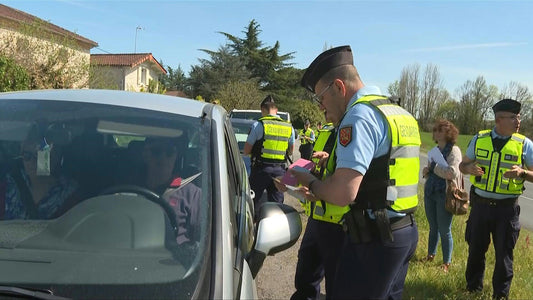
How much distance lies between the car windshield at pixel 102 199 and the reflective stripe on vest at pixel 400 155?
0.89 m

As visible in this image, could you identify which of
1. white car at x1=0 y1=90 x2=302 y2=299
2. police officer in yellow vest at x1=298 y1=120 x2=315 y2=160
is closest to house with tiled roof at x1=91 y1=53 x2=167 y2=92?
police officer in yellow vest at x1=298 y1=120 x2=315 y2=160

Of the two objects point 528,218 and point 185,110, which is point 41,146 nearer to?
point 185,110

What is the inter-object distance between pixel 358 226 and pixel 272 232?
46cm

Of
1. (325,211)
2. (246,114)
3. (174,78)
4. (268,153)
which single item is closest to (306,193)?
(325,211)

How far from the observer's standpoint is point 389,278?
2.19m

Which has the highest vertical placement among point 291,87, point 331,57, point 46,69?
point 291,87

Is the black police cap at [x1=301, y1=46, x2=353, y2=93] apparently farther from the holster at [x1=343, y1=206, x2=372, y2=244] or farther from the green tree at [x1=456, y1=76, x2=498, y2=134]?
the green tree at [x1=456, y1=76, x2=498, y2=134]

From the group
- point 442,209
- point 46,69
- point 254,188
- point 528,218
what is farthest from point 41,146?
point 46,69

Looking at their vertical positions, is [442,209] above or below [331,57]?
below

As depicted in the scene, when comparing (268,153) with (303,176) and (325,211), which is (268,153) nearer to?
(325,211)

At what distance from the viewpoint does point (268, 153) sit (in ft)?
19.2

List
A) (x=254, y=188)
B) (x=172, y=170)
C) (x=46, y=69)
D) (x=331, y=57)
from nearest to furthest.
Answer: (x=172, y=170) → (x=331, y=57) → (x=254, y=188) → (x=46, y=69)

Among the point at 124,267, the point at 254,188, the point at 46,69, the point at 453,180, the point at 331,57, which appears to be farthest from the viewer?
the point at 46,69

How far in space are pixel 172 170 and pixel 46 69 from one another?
1456 centimetres
